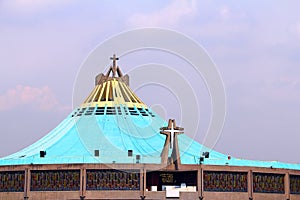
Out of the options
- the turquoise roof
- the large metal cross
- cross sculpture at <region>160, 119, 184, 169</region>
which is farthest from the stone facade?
the large metal cross

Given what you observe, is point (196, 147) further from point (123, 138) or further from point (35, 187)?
point (35, 187)

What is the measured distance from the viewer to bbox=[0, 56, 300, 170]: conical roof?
42.0 metres

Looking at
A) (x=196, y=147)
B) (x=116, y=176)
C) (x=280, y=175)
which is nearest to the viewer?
(x=116, y=176)

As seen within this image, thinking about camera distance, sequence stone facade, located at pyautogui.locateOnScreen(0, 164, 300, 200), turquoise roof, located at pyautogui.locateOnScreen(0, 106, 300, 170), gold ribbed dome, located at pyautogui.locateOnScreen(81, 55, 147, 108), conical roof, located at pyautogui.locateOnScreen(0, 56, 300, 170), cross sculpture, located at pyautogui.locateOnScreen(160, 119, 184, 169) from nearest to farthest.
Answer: stone facade, located at pyautogui.locateOnScreen(0, 164, 300, 200)
cross sculpture, located at pyautogui.locateOnScreen(160, 119, 184, 169)
turquoise roof, located at pyautogui.locateOnScreen(0, 106, 300, 170)
conical roof, located at pyautogui.locateOnScreen(0, 56, 300, 170)
gold ribbed dome, located at pyautogui.locateOnScreen(81, 55, 147, 108)

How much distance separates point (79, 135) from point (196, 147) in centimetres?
826

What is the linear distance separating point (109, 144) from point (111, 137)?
1.03 metres

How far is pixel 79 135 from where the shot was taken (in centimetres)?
4572

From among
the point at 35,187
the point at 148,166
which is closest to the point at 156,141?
the point at 148,166

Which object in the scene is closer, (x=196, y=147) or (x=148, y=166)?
(x=148, y=166)

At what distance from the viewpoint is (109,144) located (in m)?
44.1

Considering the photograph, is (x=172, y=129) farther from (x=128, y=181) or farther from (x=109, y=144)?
(x=109, y=144)

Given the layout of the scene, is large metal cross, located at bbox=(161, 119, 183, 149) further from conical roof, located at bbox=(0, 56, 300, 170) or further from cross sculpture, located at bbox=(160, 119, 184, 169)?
conical roof, located at bbox=(0, 56, 300, 170)

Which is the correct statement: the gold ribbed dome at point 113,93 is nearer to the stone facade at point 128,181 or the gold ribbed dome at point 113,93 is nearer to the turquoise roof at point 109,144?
the turquoise roof at point 109,144

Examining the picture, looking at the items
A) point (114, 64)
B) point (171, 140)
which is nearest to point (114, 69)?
point (114, 64)
